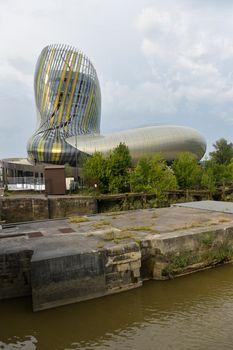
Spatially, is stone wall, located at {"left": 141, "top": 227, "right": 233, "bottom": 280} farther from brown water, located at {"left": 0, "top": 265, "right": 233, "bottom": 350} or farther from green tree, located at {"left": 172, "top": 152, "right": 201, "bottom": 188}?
green tree, located at {"left": 172, "top": 152, "right": 201, "bottom": 188}

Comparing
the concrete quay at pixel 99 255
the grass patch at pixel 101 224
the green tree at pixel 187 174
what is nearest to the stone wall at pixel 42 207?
the concrete quay at pixel 99 255

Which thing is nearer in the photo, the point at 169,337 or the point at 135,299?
the point at 169,337

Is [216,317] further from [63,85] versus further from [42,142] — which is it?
[63,85]

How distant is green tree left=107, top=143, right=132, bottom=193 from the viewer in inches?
926

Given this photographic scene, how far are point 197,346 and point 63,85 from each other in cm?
5509

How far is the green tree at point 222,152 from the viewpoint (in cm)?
5069

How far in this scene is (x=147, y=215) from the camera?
13758mm

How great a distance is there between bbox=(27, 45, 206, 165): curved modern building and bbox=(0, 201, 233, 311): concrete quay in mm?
35850

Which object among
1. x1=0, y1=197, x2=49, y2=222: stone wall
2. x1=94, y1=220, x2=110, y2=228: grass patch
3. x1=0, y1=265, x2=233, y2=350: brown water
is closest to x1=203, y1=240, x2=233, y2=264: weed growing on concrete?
x1=0, y1=265, x2=233, y2=350: brown water

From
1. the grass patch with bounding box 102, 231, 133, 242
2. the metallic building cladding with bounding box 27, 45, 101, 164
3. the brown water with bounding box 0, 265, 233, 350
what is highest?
the metallic building cladding with bounding box 27, 45, 101, 164

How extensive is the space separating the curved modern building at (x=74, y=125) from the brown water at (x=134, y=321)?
3878 cm

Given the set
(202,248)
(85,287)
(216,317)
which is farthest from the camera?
(202,248)

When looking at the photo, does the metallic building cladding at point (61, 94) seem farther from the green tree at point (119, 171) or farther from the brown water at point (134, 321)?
the brown water at point (134, 321)

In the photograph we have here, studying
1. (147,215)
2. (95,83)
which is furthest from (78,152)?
(147,215)
